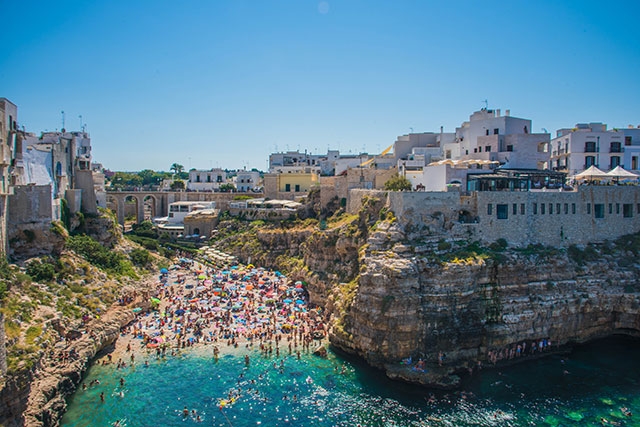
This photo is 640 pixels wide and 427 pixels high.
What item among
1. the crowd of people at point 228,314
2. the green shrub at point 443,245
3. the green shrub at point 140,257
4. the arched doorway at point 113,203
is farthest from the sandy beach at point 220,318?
the arched doorway at point 113,203

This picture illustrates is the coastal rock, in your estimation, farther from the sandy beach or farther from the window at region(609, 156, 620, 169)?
the window at region(609, 156, 620, 169)

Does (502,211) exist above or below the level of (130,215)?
above

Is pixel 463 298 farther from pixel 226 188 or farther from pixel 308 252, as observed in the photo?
pixel 226 188

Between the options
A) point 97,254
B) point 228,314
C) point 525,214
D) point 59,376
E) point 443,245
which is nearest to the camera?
point 59,376

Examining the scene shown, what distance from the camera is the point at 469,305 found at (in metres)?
30.7

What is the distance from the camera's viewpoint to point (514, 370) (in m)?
30.0

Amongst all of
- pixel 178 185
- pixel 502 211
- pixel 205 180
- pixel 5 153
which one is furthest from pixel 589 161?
pixel 178 185

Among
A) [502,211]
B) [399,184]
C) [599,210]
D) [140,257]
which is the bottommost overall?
[140,257]

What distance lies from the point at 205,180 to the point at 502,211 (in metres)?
56.9

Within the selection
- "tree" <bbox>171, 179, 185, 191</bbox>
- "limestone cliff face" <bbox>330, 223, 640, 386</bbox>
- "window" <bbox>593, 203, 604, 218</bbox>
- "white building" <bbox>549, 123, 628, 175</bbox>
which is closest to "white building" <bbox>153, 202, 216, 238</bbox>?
"tree" <bbox>171, 179, 185, 191</bbox>

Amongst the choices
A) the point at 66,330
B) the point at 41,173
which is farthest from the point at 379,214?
the point at 41,173

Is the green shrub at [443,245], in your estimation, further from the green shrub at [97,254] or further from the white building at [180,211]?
the white building at [180,211]

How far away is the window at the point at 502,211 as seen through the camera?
114ft

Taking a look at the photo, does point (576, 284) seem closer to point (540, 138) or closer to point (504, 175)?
point (504, 175)
